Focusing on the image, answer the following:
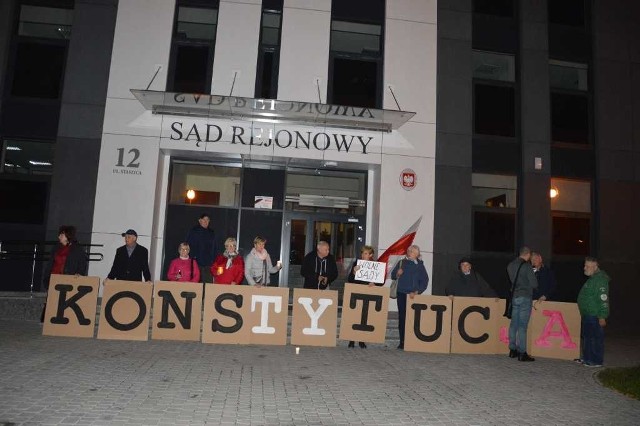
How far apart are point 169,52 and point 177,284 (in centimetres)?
659

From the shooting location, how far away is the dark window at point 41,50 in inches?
456

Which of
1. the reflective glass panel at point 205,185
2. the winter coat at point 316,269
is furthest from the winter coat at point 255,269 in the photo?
the reflective glass panel at point 205,185

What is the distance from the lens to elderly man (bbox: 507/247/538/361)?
819cm

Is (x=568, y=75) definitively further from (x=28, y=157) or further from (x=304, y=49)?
(x=28, y=157)

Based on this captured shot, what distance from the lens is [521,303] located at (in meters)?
8.22

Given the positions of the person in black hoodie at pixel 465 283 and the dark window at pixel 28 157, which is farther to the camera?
the dark window at pixel 28 157

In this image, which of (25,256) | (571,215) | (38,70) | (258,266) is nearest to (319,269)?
(258,266)

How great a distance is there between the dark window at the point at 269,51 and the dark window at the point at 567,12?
313 inches

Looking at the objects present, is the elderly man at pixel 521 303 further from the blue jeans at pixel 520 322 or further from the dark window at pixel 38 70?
the dark window at pixel 38 70

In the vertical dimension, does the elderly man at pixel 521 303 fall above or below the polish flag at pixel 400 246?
below

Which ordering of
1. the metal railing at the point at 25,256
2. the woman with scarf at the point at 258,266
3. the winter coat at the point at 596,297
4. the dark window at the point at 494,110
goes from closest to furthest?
the winter coat at the point at 596,297 → the woman with scarf at the point at 258,266 → the metal railing at the point at 25,256 → the dark window at the point at 494,110

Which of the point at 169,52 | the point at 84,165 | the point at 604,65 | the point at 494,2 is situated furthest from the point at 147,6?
the point at 604,65

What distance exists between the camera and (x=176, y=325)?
321 inches

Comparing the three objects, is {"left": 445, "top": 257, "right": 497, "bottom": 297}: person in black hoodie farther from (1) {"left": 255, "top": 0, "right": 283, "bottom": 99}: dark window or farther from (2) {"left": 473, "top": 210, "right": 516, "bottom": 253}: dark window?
(1) {"left": 255, "top": 0, "right": 283, "bottom": 99}: dark window
